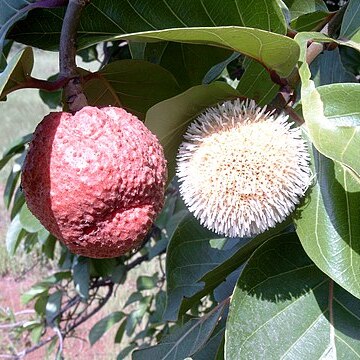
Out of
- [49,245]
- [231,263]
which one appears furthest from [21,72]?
[49,245]

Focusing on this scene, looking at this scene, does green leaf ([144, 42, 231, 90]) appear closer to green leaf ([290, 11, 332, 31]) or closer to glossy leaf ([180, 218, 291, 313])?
green leaf ([290, 11, 332, 31])

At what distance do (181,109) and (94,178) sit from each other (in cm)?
16

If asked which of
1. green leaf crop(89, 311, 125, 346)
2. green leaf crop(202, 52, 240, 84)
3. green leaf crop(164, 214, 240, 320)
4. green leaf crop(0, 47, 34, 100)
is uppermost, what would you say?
green leaf crop(0, 47, 34, 100)

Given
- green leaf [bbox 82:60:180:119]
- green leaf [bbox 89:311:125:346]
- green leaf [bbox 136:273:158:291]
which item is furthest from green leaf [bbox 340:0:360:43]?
green leaf [bbox 89:311:125:346]

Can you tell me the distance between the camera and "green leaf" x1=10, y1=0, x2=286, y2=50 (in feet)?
2.16

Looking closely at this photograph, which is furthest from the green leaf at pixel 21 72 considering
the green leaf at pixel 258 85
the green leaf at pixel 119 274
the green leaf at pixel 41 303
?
the green leaf at pixel 41 303

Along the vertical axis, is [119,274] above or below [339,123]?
below

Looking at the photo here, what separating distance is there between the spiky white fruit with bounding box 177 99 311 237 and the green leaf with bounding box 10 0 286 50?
0.10m

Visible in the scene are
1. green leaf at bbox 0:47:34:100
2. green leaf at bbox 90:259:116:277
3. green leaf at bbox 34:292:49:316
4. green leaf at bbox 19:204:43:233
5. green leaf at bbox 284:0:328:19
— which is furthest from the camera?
green leaf at bbox 34:292:49:316

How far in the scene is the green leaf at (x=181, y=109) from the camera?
669 mm

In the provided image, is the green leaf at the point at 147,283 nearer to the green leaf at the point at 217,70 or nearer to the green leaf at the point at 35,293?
the green leaf at the point at 35,293

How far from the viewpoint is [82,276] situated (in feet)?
5.98

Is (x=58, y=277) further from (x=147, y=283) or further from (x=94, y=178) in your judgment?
(x=94, y=178)

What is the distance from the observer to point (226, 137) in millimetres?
639
